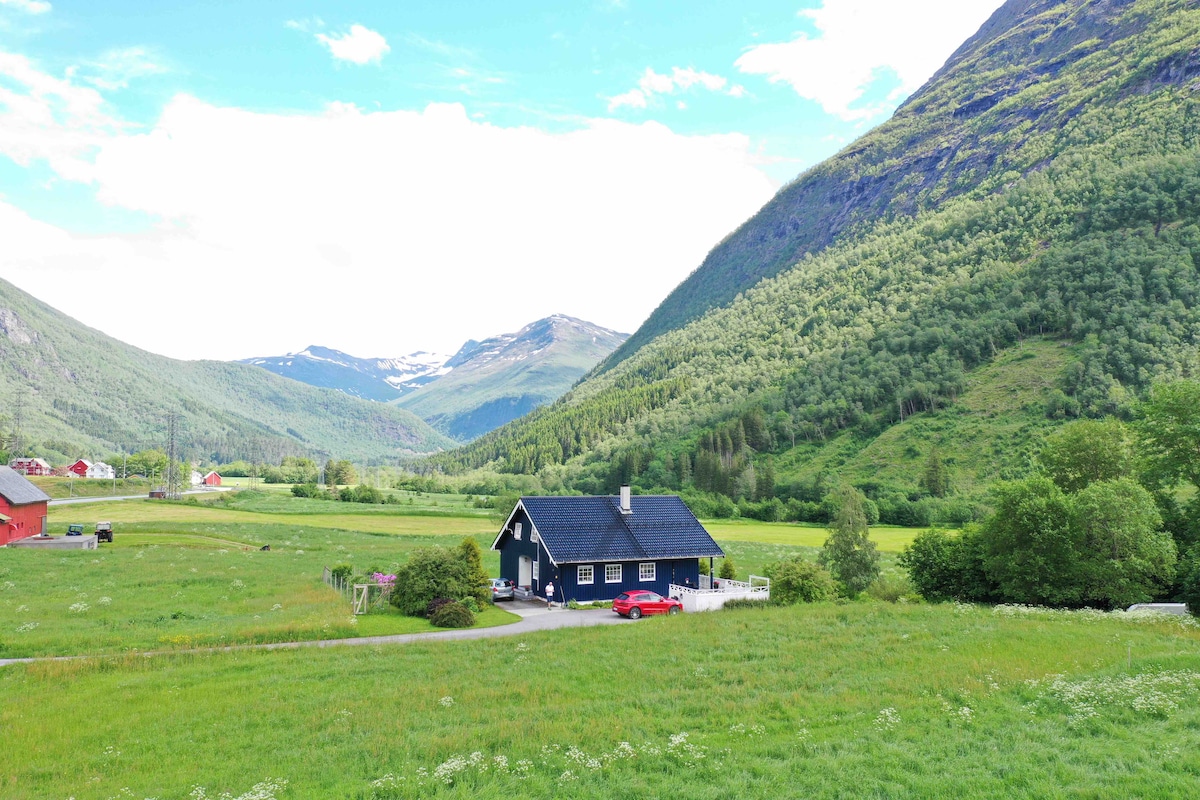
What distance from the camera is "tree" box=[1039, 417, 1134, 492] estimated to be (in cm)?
4316

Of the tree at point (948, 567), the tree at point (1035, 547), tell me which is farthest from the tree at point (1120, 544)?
the tree at point (948, 567)

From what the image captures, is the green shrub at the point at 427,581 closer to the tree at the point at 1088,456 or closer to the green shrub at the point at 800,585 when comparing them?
the green shrub at the point at 800,585

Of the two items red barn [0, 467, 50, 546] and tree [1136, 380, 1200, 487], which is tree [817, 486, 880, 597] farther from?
red barn [0, 467, 50, 546]

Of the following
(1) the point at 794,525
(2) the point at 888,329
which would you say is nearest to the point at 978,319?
(2) the point at 888,329

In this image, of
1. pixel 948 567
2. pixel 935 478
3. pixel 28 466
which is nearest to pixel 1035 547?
pixel 948 567

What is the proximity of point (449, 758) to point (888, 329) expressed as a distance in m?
188

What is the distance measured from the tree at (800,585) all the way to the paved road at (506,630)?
914 centimetres

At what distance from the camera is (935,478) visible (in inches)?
4464

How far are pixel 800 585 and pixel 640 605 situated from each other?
9212 millimetres

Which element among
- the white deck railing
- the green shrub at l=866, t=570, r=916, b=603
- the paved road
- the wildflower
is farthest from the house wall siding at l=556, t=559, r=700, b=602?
the wildflower

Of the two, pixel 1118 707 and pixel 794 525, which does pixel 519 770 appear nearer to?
pixel 1118 707

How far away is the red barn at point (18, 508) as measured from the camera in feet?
195

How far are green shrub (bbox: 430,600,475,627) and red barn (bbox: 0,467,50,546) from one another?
4871cm

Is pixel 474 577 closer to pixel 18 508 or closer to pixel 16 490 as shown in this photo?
pixel 18 508
